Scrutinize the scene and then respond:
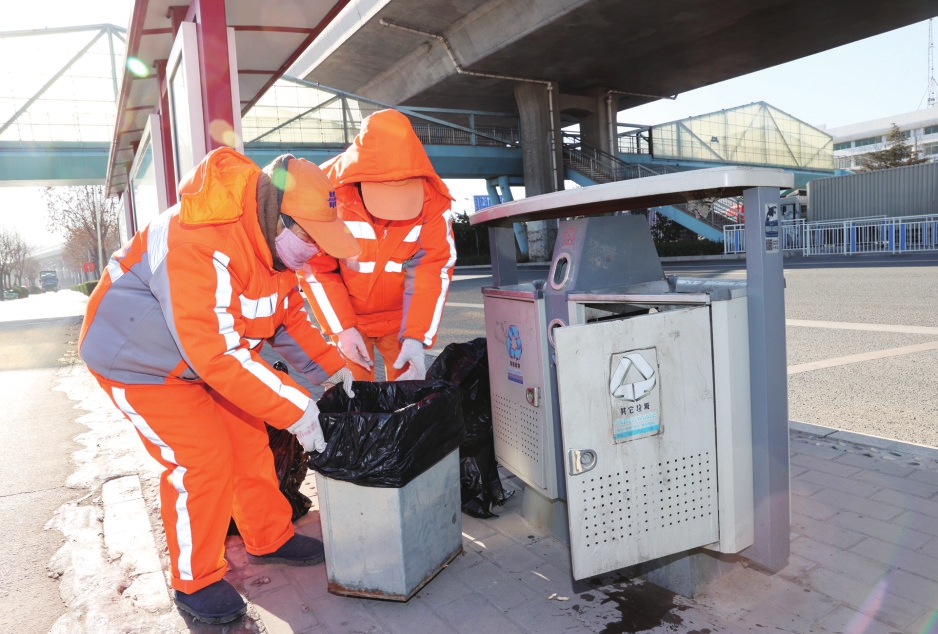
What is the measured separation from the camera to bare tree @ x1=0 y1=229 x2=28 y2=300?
64.7 metres

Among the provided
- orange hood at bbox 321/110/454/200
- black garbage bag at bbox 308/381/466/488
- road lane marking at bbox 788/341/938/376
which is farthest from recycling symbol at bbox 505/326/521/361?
road lane marking at bbox 788/341/938/376

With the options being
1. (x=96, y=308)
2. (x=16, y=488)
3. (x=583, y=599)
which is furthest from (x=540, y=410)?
(x=16, y=488)

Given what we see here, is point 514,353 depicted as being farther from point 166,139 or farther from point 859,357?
point 166,139

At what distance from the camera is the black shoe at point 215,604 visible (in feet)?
7.60

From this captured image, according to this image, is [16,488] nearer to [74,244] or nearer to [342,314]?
→ [342,314]

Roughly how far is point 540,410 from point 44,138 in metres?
25.8

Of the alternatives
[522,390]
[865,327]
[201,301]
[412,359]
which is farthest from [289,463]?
[865,327]

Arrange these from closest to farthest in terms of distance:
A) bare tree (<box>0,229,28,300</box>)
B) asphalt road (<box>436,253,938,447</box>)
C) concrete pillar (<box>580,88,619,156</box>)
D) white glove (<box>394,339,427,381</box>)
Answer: white glove (<box>394,339,427,381</box>) → asphalt road (<box>436,253,938,447</box>) → concrete pillar (<box>580,88,619,156</box>) → bare tree (<box>0,229,28,300</box>)

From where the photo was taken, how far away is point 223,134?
12.9ft

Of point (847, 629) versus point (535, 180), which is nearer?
point (847, 629)

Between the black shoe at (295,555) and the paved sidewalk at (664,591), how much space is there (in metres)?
0.04

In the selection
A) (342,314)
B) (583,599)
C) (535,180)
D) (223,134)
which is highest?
(535,180)

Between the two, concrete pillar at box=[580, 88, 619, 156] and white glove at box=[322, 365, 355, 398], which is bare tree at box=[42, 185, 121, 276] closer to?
concrete pillar at box=[580, 88, 619, 156]

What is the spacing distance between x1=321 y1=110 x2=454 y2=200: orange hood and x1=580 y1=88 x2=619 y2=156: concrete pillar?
2904cm
